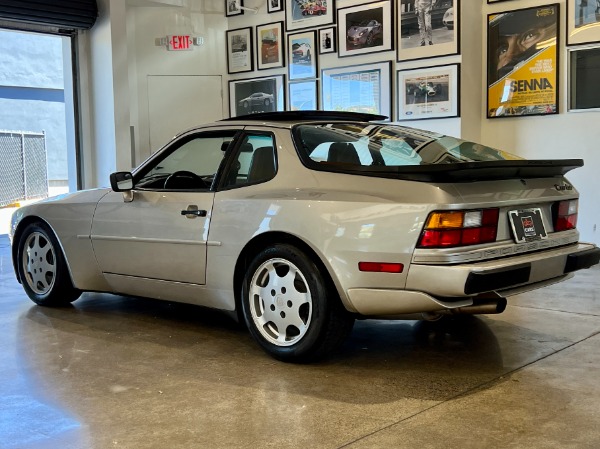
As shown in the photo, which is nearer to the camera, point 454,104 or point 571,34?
point 571,34

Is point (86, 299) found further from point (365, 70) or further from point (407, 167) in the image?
point (365, 70)

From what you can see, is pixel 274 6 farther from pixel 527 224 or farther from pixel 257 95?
pixel 527 224

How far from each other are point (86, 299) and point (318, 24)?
17.0ft

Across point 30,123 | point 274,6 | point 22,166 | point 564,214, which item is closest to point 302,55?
point 274,6

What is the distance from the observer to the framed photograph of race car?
8.27 meters

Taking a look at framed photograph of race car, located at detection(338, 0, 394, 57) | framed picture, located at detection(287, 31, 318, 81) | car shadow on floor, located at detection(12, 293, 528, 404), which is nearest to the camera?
car shadow on floor, located at detection(12, 293, 528, 404)

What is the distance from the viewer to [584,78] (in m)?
7.21

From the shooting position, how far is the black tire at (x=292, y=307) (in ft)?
11.0

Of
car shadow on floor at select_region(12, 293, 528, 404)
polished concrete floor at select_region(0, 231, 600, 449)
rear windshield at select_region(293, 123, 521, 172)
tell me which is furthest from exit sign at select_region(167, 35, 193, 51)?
rear windshield at select_region(293, 123, 521, 172)

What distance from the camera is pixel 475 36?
783 centimetres

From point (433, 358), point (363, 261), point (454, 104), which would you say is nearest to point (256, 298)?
point (363, 261)

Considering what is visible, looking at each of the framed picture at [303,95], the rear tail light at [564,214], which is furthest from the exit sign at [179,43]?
the rear tail light at [564,214]

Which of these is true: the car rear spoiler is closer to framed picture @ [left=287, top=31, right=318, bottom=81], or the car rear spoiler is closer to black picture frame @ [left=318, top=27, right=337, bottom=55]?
black picture frame @ [left=318, top=27, right=337, bottom=55]

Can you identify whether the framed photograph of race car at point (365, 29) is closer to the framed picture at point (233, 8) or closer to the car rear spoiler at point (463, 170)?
the framed picture at point (233, 8)
